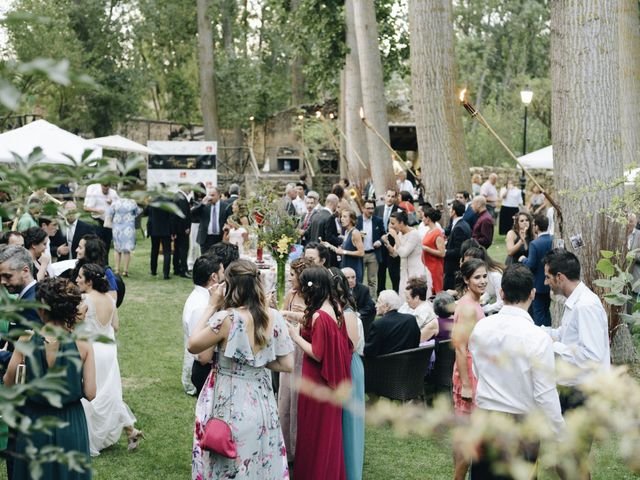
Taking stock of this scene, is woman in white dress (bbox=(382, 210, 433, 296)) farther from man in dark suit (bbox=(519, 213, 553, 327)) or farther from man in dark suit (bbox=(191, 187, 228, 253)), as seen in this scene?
man in dark suit (bbox=(191, 187, 228, 253))

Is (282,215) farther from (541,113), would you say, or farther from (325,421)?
(541,113)

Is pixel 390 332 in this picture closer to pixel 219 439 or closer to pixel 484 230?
pixel 219 439

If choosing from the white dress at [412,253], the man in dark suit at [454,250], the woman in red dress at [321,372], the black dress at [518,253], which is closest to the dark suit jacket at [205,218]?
the white dress at [412,253]

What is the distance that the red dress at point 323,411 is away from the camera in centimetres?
558

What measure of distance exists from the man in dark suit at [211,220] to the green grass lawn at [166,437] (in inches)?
136

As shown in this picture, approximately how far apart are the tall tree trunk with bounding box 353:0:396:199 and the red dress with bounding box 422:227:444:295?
639cm

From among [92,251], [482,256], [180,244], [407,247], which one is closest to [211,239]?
[180,244]

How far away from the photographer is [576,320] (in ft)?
16.5

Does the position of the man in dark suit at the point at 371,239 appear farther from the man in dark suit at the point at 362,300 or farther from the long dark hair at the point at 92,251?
the long dark hair at the point at 92,251

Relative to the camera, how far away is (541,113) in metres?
41.7

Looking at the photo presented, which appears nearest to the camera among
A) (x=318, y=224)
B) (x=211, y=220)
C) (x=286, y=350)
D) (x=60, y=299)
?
(x=60, y=299)

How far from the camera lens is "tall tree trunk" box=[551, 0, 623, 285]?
8.45m

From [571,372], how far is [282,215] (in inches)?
379

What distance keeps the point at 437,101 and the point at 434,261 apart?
3.81 m
